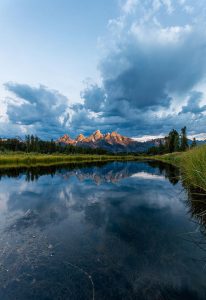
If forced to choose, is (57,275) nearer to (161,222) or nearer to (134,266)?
(134,266)

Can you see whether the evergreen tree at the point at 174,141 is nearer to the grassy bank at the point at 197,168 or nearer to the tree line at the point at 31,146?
the tree line at the point at 31,146

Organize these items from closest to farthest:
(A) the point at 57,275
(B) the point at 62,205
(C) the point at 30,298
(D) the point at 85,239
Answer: (C) the point at 30,298 → (A) the point at 57,275 → (D) the point at 85,239 → (B) the point at 62,205

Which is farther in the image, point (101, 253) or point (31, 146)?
point (31, 146)

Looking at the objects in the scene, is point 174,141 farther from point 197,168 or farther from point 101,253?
point 101,253

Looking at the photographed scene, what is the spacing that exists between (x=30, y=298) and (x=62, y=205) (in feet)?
19.9

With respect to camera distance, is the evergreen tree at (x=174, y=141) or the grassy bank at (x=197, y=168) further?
the evergreen tree at (x=174, y=141)

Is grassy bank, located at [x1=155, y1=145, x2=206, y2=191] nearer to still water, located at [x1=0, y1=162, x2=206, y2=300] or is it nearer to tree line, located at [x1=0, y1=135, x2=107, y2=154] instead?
still water, located at [x1=0, y1=162, x2=206, y2=300]

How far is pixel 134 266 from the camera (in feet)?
14.2

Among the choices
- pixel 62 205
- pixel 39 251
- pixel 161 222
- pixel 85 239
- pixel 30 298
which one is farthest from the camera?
pixel 62 205

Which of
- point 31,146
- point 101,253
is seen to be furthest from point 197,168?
point 31,146

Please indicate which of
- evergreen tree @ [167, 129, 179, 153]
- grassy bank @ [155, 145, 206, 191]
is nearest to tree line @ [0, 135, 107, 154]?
evergreen tree @ [167, 129, 179, 153]

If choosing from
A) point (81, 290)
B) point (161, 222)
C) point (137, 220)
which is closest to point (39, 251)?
point (81, 290)

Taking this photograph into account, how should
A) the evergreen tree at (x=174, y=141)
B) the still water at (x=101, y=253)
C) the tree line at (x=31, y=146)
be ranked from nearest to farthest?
the still water at (x=101, y=253)
the evergreen tree at (x=174, y=141)
the tree line at (x=31, y=146)

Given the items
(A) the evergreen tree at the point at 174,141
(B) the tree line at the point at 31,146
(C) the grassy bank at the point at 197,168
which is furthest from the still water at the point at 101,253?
(B) the tree line at the point at 31,146
